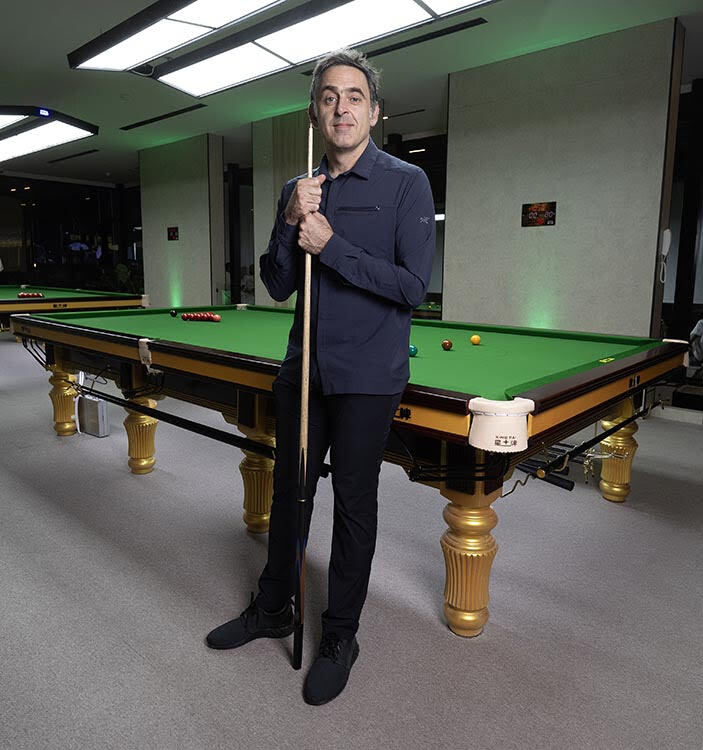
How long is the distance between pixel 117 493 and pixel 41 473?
599 mm

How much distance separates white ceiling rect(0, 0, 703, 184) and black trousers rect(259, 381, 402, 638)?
12.2ft

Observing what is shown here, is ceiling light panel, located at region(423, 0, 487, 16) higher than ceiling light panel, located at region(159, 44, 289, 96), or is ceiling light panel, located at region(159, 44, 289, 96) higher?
ceiling light panel, located at region(159, 44, 289, 96)

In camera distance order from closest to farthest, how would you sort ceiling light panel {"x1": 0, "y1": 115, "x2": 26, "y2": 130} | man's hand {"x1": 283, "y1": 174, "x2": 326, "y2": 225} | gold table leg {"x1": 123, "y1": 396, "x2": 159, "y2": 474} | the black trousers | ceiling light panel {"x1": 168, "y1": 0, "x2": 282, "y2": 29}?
1. man's hand {"x1": 283, "y1": 174, "x2": 326, "y2": 225}
2. the black trousers
3. gold table leg {"x1": 123, "y1": 396, "x2": 159, "y2": 474}
4. ceiling light panel {"x1": 168, "y1": 0, "x2": 282, "y2": 29}
5. ceiling light panel {"x1": 0, "y1": 115, "x2": 26, "y2": 130}

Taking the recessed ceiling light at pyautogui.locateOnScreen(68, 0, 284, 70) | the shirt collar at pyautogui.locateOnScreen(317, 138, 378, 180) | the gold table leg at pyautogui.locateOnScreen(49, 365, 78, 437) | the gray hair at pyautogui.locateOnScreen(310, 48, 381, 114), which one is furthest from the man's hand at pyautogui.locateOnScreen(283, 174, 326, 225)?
the gold table leg at pyautogui.locateOnScreen(49, 365, 78, 437)

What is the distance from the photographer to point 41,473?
3.38m

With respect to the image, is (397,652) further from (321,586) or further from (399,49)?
(399,49)

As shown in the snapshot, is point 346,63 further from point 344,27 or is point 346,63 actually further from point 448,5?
point 344,27

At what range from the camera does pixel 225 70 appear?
490 cm

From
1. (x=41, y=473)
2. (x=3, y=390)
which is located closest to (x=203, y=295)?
(x=3, y=390)

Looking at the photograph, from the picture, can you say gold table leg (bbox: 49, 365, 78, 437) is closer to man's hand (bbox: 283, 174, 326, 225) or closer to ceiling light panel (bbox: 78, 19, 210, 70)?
ceiling light panel (bbox: 78, 19, 210, 70)

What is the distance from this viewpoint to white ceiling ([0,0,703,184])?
441 cm

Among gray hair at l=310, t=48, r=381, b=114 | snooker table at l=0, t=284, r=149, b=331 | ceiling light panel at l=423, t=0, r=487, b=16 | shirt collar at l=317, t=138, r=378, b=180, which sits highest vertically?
ceiling light panel at l=423, t=0, r=487, b=16

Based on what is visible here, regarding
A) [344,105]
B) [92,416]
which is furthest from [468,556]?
[92,416]

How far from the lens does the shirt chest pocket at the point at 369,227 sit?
1.52m
